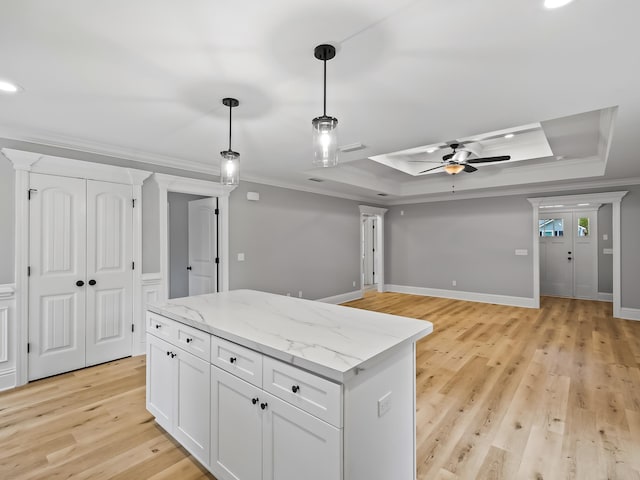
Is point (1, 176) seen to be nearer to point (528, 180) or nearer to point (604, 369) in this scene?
point (604, 369)

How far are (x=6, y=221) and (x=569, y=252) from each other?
9.77 meters

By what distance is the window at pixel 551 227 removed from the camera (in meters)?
7.48

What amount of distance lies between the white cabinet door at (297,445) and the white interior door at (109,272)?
2.98 meters

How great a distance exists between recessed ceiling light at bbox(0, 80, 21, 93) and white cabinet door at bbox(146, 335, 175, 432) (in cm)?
195

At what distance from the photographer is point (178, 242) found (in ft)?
17.4

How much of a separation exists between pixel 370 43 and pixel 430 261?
652 centimetres

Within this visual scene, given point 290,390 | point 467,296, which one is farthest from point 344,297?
point 290,390

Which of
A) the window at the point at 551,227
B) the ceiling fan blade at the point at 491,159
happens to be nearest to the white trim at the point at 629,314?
the window at the point at 551,227

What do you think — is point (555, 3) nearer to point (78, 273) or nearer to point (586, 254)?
point (78, 273)

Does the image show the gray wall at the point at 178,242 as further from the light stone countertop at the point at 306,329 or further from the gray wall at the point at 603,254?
the gray wall at the point at 603,254

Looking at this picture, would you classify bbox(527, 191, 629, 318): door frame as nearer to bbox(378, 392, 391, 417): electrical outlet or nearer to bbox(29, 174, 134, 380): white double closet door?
bbox(378, 392, 391, 417): electrical outlet

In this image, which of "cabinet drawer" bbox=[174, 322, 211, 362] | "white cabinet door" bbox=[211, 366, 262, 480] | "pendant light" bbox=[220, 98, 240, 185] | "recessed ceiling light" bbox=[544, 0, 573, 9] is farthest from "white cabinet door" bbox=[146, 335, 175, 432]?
Result: "recessed ceiling light" bbox=[544, 0, 573, 9]

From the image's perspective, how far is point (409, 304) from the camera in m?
6.63

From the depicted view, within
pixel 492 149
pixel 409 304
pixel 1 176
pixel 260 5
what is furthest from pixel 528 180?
pixel 1 176
